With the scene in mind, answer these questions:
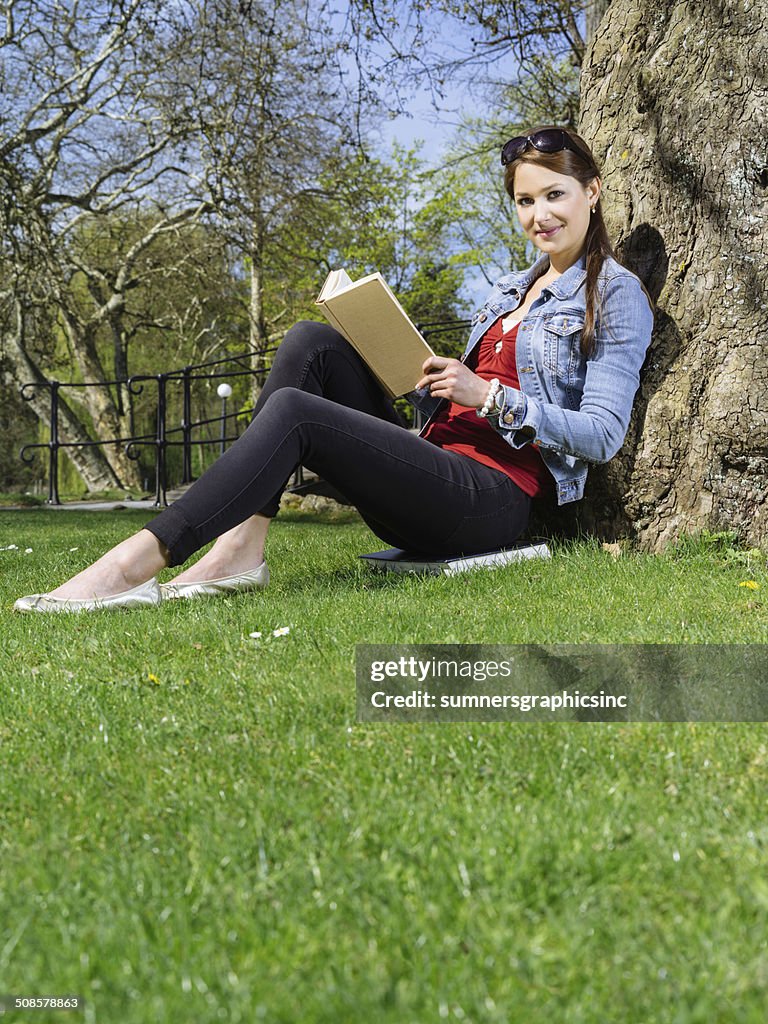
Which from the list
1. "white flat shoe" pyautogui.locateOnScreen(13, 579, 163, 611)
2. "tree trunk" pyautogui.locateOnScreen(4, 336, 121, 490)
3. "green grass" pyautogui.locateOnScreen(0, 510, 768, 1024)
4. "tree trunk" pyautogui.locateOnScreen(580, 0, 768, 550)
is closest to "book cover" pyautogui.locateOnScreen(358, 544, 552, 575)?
"tree trunk" pyautogui.locateOnScreen(580, 0, 768, 550)

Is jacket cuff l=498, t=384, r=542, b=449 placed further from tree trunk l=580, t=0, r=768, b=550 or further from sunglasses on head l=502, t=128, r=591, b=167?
sunglasses on head l=502, t=128, r=591, b=167

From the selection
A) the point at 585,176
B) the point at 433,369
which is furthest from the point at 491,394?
the point at 585,176

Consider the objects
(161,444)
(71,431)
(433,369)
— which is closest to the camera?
(433,369)

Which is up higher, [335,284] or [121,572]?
[335,284]

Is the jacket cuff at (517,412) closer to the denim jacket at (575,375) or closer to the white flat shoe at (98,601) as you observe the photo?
the denim jacket at (575,375)

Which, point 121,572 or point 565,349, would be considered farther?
point 565,349

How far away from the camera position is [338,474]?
336 cm

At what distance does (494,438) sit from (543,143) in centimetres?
113

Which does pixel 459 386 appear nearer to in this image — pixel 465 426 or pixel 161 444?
pixel 465 426

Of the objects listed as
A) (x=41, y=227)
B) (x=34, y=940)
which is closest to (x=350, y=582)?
(x=34, y=940)

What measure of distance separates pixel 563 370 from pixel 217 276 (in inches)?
708

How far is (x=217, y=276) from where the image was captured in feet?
67.3

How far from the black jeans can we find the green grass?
572 mm

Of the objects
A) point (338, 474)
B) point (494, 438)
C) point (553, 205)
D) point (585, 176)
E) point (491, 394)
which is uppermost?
point (585, 176)
